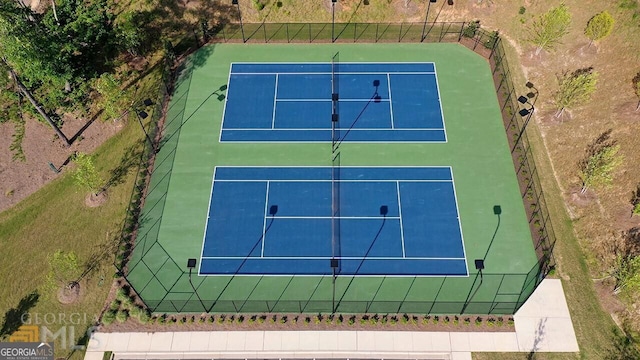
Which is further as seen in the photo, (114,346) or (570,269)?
(570,269)

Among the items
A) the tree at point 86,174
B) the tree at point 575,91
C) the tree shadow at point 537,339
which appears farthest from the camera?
the tree at point 575,91

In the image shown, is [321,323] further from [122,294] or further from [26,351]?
[26,351]

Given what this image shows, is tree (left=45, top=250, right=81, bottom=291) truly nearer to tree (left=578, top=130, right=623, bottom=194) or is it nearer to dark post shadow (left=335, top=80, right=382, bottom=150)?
dark post shadow (left=335, top=80, right=382, bottom=150)

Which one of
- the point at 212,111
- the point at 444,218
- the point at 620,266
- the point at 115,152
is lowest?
the point at 620,266

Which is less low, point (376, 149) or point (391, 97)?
point (391, 97)

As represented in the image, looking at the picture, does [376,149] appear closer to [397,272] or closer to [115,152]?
[397,272]

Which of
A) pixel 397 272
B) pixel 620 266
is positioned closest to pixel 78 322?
pixel 397 272

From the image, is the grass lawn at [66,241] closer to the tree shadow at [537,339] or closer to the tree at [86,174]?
the tree at [86,174]

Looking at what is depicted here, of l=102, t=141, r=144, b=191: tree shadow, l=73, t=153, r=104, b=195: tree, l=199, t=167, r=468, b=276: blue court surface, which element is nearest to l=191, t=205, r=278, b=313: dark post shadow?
l=199, t=167, r=468, b=276: blue court surface

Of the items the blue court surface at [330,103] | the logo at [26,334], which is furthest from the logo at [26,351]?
the blue court surface at [330,103]
